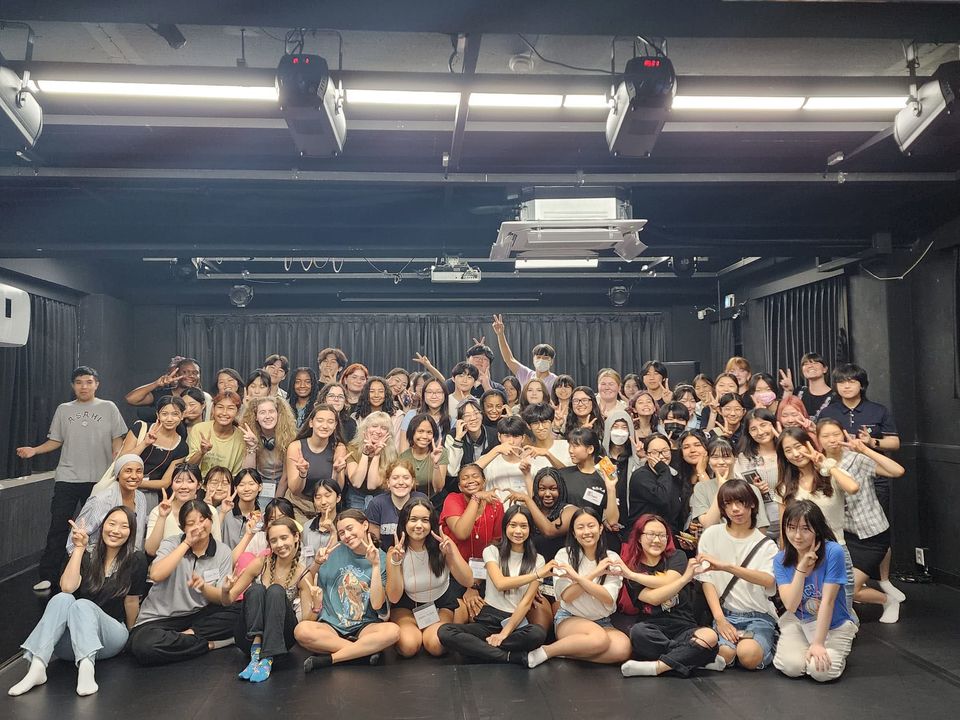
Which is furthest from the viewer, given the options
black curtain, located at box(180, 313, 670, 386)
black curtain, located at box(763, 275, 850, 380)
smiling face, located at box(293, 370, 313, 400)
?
black curtain, located at box(180, 313, 670, 386)

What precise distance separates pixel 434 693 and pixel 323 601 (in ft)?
2.73

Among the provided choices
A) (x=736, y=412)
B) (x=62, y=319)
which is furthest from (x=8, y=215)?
(x=736, y=412)

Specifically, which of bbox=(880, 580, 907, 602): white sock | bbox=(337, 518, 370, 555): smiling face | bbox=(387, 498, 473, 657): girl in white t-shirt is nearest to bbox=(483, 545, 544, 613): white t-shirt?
bbox=(387, 498, 473, 657): girl in white t-shirt

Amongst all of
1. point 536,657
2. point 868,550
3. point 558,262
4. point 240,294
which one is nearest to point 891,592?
point 868,550

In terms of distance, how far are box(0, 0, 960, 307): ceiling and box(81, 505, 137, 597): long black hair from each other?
1863mm

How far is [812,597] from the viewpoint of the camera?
11.5ft

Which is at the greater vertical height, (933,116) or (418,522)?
(933,116)

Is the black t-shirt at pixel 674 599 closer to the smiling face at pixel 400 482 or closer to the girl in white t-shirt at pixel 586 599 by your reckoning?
the girl in white t-shirt at pixel 586 599

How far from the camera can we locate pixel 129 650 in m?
3.94

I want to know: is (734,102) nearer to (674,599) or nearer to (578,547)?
(578,547)

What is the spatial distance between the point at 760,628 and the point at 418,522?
1.75m

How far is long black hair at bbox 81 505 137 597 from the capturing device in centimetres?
375

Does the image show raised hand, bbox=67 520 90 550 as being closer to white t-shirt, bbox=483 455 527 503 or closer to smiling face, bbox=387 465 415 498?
smiling face, bbox=387 465 415 498

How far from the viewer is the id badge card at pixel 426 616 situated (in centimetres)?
389
